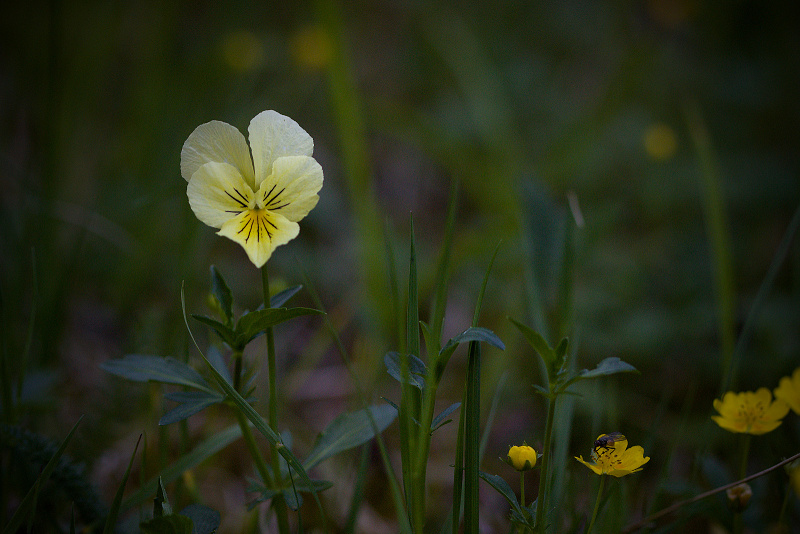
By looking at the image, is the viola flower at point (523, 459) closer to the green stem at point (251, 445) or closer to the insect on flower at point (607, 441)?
the insect on flower at point (607, 441)

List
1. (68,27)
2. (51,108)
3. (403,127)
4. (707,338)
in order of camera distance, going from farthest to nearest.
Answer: (68,27) → (403,127) → (707,338) → (51,108)

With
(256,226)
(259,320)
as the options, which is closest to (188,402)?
(259,320)

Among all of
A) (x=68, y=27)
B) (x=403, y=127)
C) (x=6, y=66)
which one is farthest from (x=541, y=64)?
(x=6, y=66)

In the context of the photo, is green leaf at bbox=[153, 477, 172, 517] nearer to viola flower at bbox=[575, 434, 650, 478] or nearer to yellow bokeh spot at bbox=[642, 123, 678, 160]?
viola flower at bbox=[575, 434, 650, 478]

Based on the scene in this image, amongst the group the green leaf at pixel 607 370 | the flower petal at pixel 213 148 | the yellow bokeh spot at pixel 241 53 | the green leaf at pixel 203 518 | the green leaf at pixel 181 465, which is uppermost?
the yellow bokeh spot at pixel 241 53

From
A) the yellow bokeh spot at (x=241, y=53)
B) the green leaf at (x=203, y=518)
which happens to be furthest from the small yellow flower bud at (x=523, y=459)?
the yellow bokeh spot at (x=241, y=53)

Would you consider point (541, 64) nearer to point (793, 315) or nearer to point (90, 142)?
point (793, 315)

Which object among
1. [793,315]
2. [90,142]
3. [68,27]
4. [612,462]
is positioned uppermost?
[68,27]
